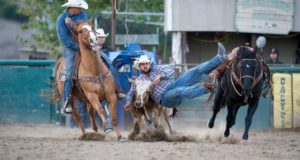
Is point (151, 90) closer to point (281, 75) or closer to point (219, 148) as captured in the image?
point (219, 148)

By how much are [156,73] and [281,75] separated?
5.20 metres

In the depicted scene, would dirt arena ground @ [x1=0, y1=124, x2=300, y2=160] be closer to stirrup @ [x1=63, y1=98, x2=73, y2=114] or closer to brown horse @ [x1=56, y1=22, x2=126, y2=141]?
brown horse @ [x1=56, y1=22, x2=126, y2=141]

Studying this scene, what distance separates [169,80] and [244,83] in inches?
55.2

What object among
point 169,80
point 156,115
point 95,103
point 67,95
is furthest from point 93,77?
point 156,115

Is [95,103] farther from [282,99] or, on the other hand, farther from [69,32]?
[282,99]

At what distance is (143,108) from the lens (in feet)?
48.9

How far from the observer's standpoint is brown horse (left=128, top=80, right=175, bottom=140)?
47.5 ft

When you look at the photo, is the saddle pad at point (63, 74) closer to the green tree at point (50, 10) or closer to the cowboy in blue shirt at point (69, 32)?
the cowboy in blue shirt at point (69, 32)

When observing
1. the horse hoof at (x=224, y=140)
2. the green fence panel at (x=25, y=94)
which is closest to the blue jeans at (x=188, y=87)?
the horse hoof at (x=224, y=140)

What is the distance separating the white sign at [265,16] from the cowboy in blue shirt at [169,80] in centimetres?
862

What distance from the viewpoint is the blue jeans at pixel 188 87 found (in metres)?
14.3

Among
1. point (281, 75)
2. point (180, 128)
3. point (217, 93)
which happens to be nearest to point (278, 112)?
point (281, 75)

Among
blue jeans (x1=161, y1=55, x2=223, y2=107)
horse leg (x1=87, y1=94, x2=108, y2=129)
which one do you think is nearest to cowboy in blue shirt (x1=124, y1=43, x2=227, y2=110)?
blue jeans (x1=161, y1=55, x2=223, y2=107)

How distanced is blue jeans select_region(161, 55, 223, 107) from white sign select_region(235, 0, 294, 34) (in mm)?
8647
